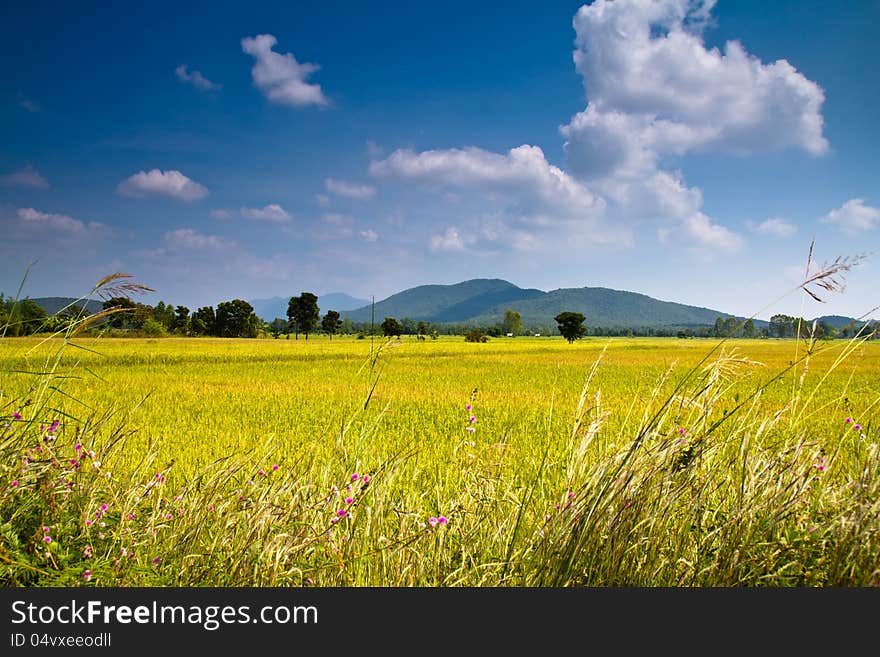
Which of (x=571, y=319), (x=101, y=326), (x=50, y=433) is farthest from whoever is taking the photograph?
(x=571, y=319)

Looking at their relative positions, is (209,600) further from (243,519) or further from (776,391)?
(776,391)

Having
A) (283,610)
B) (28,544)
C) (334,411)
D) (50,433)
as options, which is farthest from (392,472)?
(334,411)

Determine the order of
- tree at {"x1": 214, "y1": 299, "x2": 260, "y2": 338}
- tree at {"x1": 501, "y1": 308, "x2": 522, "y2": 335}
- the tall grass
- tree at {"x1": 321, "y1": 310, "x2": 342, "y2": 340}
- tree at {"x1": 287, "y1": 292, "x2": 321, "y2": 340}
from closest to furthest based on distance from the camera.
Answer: the tall grass, tree at {"x1": 287, "y1": 292, "x2": 321, "y2": 340}, tree at {"x1": 214, "y1": 299, "x2": 260, "y2": 338}, tree at {"x1": 321, "y1": 310, "x2": 342, "y2": 340}, tree at {"x1": 501, "y1": 308, "x2": 522, "y2": 335}

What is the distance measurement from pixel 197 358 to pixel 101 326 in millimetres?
29502

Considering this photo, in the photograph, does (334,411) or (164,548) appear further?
(334,411)

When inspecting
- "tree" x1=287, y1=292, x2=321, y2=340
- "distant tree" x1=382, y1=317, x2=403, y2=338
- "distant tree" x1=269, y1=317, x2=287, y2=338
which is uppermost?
"tree" x1=287, y1=292, x2=321, y2=340

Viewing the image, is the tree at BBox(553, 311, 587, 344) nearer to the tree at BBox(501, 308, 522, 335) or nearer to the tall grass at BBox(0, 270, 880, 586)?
the tree at BBox(501, 308, 522, 335)

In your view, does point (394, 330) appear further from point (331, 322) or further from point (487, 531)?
point (331, 322)

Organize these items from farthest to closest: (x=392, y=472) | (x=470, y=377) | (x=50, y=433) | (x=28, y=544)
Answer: (x=470, y=377), (x=50, y=433), (x=392, y=472), (x=28, y=544)

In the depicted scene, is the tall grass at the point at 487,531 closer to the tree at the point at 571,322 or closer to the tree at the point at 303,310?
the tree at the point at 303,310

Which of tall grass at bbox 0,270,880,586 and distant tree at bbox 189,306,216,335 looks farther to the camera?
distant tree at bbox 189,306,216,335

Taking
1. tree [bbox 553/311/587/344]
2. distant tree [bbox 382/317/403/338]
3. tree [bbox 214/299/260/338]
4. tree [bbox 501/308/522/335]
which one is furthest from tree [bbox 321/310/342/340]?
tree [bbox 501/308/522/335]

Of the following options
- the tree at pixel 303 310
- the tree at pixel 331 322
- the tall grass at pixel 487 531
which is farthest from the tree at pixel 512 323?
the tall grass at pixel 487 531

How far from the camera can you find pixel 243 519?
3.21 metres
